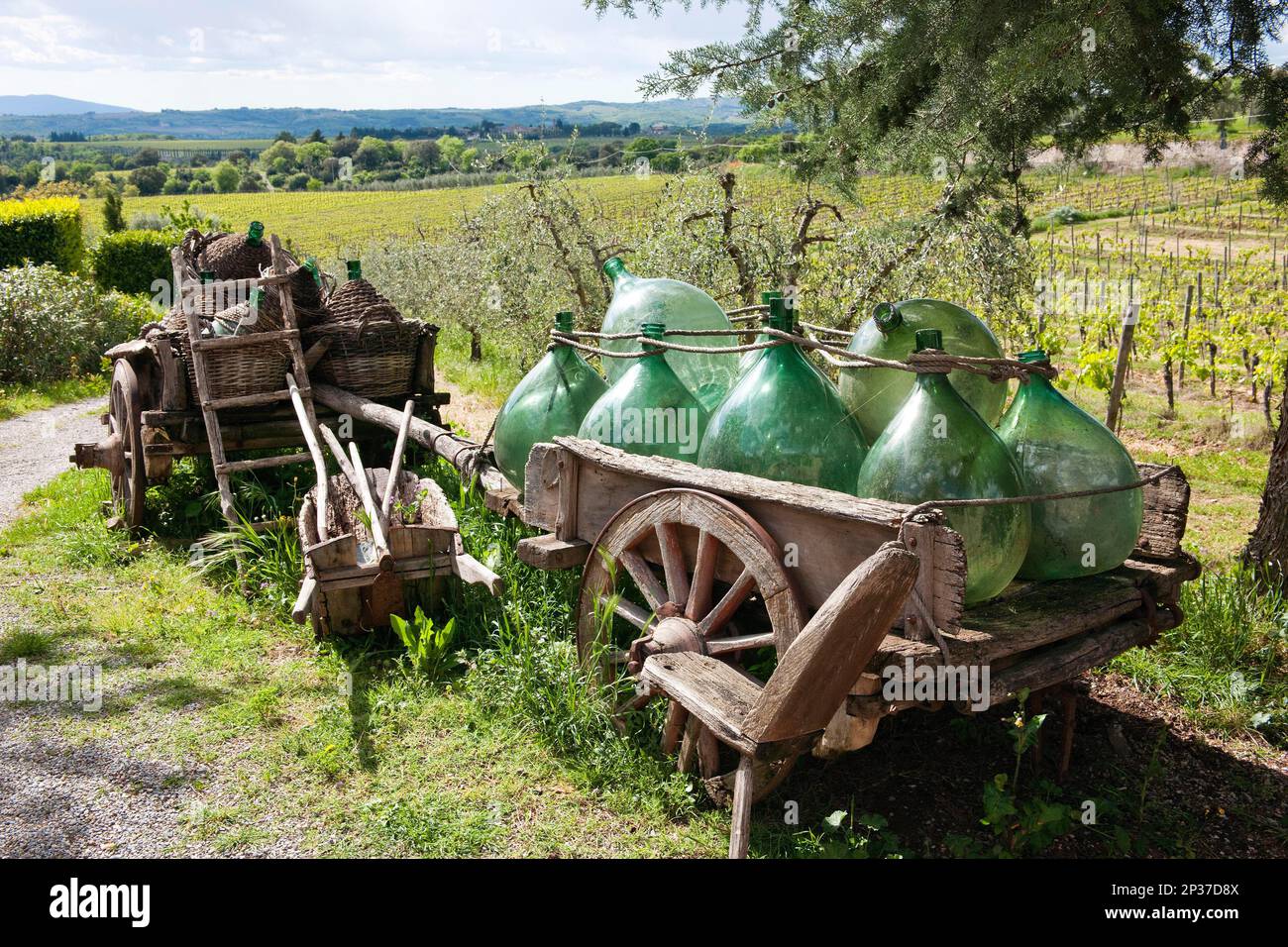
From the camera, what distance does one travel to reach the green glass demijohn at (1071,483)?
8.91 ft

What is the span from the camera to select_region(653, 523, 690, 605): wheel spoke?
9.93 ft

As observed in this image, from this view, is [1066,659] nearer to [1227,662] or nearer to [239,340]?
[1227,662]

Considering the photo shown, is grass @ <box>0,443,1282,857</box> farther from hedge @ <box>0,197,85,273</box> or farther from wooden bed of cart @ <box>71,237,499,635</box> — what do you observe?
hedge @ <box>0,197,85,273</box>

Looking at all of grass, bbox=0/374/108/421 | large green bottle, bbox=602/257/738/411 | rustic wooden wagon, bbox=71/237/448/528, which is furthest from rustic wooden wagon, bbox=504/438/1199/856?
grass, bbox=0/374/108/421

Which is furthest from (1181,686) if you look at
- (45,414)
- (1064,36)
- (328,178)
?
(328,178)

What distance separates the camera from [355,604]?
427 cm

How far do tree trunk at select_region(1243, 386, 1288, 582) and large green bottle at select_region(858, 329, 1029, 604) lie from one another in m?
2.22

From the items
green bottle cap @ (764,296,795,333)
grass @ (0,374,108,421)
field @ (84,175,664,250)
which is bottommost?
grass @ (0,374,108,421)

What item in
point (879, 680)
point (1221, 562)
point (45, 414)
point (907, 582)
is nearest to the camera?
point (907, 582)

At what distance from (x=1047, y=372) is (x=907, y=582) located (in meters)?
1.04

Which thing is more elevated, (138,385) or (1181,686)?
(138,385)

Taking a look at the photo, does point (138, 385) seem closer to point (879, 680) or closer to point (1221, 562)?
point (879, 680)

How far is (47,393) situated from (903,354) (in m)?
10.9

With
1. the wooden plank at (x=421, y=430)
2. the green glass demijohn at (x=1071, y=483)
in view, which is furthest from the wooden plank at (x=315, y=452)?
the green glass demijohn at (x=1071, y=483)
